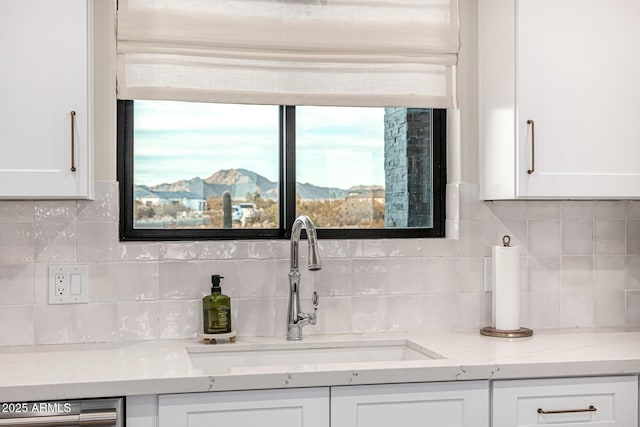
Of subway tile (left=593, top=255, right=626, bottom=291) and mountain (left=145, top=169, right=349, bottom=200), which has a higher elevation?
mountain (left=145, top=169, right=349, bottom=200)

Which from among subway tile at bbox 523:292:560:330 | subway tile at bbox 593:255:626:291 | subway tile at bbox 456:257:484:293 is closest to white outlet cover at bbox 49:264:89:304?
subway tile at bbox 456:257:484:293

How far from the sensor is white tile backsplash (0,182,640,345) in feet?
8.22

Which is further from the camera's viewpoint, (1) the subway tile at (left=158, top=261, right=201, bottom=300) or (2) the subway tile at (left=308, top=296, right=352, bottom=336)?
(2) the subway tile at (left=308, top=296, right=352, bottom=336)

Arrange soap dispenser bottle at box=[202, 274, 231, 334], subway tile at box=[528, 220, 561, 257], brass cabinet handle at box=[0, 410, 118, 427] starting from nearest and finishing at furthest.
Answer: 1. brass cabinet handle at box=[0, 410, 118, 427]
2. soap dispenser bottle at box=[202, 274, 231, 334]
3. subway tile at box=[528, 220, 561, 257]

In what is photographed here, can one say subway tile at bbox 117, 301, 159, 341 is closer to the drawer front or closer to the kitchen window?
the kitchen window

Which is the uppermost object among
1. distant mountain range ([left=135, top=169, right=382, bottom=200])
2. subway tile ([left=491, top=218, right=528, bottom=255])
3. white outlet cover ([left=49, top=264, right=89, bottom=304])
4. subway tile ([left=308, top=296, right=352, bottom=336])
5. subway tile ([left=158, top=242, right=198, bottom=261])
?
distant mountain range ([left=135, top=169, right=382, bottom=200])

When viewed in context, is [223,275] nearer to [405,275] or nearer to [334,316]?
[334,316]

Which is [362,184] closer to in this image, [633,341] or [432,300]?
[432,300]

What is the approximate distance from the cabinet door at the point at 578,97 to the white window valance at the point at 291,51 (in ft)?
1.13

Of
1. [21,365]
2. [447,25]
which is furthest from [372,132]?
[21,365]

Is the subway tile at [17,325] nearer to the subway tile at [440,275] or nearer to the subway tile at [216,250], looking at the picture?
the subway tile at [216,250]

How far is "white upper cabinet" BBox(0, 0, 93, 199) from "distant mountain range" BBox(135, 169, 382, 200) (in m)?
0.48

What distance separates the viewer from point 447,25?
9.14 feet

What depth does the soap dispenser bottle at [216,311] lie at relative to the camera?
2.53m
